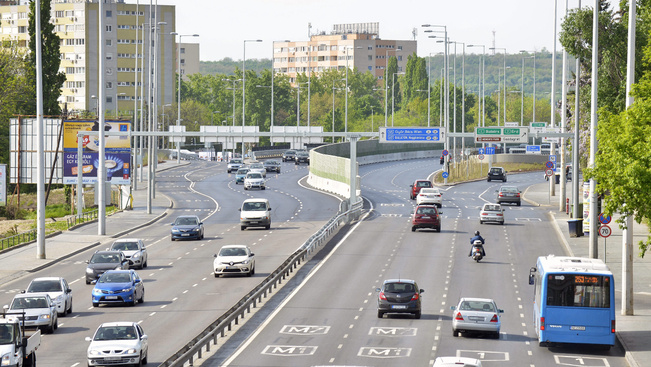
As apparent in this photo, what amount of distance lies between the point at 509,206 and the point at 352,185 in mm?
17575

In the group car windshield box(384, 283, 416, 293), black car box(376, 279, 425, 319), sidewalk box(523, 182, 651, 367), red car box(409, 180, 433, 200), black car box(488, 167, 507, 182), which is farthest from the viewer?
black car box(488, 167, 507, 182)

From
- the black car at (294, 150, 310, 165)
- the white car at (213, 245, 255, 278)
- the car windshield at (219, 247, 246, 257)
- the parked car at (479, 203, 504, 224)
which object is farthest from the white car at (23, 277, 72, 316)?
the black car at (294, 150, 310, 165)

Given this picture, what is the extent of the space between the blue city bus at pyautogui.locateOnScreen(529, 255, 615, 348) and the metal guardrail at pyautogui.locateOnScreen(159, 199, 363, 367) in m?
9.56

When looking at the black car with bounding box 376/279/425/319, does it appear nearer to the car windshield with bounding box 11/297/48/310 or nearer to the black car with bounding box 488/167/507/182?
the car windshield with bounding box 11/297/48/310

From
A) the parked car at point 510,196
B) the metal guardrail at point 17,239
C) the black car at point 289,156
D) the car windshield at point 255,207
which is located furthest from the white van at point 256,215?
the black car at point 289,156

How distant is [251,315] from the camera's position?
36719 millimetres

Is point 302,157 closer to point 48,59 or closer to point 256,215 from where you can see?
point 48,59

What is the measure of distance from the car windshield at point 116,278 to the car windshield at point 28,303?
5837 millimetres

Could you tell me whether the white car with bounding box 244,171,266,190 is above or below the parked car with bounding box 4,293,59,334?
above

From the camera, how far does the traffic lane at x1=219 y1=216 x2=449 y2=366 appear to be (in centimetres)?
2994

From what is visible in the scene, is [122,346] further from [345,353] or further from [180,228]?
[180,228]

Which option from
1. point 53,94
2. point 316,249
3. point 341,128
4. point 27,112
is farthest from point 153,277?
point 341,128

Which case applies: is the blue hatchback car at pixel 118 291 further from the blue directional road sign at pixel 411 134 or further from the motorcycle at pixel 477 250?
the blue directional road sign at pixel 411 134

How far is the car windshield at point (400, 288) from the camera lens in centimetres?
3619
